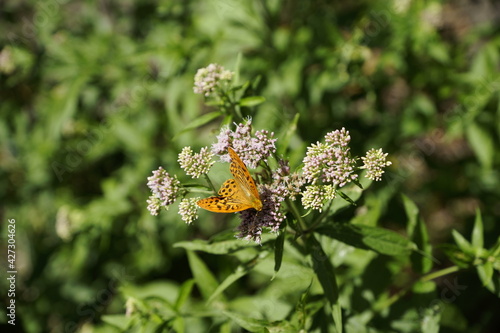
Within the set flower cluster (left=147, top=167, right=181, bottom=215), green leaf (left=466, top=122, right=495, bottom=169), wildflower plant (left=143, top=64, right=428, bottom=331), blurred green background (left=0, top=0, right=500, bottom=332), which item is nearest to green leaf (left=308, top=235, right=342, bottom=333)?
wildflower plant (left=143, top=64, right=428, bottom=331)

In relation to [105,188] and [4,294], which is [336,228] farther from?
[4,294]

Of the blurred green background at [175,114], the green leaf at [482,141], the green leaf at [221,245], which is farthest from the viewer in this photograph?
the blurred green background at [175,114]

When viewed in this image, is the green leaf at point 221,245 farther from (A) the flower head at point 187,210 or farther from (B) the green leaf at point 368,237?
(B) the green leaf at point 368,237

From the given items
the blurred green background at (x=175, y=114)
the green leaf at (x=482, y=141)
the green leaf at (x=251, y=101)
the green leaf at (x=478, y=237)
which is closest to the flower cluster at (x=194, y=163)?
the green leaf at (x=251, y=101)

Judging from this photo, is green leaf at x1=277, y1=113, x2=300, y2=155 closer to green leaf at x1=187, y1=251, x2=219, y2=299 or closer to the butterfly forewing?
the butterfly forewing

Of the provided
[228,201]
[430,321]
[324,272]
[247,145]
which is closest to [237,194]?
[228,201]

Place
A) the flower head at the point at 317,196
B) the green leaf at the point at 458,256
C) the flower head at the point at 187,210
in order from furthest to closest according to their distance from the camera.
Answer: the green leaf at the point at 458,256 < the flower head at the point at 187,210 < the flower head at the point at 317,196

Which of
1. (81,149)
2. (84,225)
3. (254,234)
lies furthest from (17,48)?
(254,234)
